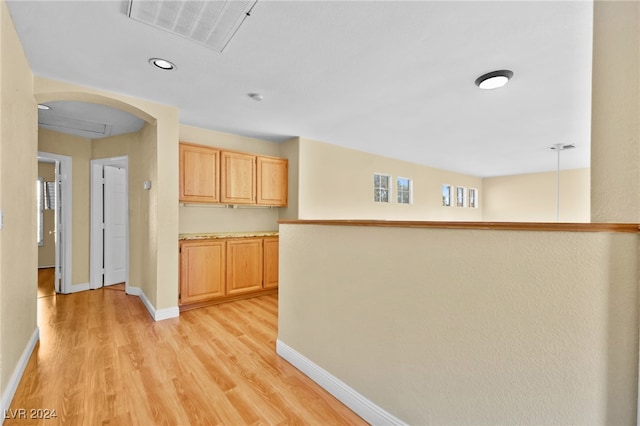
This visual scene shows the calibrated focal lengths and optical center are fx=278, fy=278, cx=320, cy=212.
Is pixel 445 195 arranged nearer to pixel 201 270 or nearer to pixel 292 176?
pixel 292 176

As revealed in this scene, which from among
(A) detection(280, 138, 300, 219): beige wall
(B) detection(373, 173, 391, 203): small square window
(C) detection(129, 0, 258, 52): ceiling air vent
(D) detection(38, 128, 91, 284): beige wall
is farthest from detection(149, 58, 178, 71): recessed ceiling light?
(B) detection(373, 173, 391, 203): small square window

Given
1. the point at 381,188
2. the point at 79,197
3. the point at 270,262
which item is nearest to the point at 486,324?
the point at 270,262

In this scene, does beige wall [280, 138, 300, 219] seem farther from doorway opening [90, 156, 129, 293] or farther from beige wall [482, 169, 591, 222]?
beige wall [482, 169, 591, 222]

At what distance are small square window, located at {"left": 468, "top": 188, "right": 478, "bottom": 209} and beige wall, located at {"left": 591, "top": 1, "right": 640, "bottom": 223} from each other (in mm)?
8512

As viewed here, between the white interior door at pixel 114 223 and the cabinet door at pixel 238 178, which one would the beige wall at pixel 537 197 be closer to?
the cabinet door at pixel 238 178

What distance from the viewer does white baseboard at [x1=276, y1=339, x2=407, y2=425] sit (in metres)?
1.57

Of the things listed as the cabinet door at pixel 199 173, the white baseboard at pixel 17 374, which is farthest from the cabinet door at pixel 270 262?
the white baseboard at pixel 17 374

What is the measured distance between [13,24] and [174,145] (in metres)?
1.56

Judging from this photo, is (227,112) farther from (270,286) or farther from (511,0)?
(511,0)

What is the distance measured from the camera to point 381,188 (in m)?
6.12

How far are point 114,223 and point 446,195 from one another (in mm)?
7756

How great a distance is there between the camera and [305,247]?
7.07 feet

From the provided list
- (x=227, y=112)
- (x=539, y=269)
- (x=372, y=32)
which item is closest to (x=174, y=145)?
(x=227, y=112)

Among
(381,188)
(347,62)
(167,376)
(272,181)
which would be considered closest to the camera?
(167,376)
